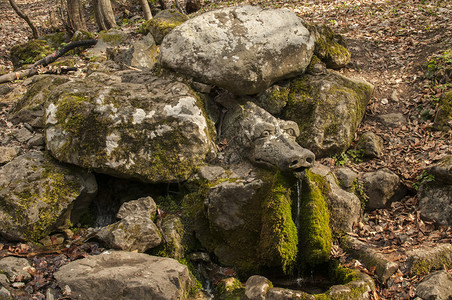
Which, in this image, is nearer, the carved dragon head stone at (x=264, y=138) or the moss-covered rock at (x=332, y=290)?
the moss-covered rock at (x=332, y=290)

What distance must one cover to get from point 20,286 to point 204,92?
A: 4.19 m

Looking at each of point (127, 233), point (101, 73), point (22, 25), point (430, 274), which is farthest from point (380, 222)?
point (22, 25)

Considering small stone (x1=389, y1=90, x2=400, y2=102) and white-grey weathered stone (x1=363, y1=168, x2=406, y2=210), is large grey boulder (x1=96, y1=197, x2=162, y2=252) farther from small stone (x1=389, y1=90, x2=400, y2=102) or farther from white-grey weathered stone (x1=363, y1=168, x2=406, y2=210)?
small stone (x1=389, y1=90, x2=400, y2=102)

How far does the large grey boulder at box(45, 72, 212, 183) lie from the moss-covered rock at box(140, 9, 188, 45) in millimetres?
3204

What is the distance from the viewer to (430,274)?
4.77 m

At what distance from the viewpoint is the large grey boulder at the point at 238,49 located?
22.2 ft

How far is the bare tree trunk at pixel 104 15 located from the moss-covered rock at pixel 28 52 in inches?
76.7

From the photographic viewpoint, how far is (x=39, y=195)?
573 cm

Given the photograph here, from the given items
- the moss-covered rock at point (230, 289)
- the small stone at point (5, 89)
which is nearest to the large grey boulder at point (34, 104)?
the small stone at point (5, 89)

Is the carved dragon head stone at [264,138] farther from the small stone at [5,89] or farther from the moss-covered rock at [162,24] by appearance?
the small stone at [5,89]

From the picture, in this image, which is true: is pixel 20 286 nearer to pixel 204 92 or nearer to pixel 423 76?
pixel 204 92

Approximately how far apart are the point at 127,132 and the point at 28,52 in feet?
21.8

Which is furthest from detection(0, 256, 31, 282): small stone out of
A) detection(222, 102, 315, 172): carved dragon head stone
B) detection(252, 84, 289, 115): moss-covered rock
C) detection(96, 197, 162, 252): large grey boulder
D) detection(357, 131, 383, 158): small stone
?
detection(357, 131, 383, 158): small stone

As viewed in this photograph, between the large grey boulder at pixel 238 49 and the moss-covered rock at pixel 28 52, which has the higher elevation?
the large grey boulder at pixel 238 49
